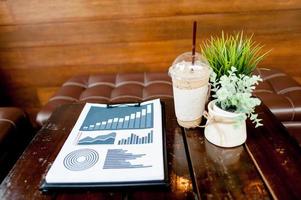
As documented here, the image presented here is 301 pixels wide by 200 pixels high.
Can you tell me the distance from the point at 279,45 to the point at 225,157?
1.55 m

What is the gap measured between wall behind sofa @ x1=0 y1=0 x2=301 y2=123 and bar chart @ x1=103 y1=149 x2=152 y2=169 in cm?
135

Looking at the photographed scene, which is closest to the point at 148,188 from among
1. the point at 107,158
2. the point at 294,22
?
the point at 107,158

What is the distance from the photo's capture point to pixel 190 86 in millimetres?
897

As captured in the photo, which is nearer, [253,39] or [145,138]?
[145,138]

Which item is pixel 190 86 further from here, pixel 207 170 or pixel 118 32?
pixel 118 32

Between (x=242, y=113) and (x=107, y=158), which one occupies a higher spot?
(x=242, y=113)

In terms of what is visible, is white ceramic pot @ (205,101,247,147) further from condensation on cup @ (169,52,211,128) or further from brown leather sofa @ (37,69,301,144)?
brown leather sofa @ (37,69,301,144)

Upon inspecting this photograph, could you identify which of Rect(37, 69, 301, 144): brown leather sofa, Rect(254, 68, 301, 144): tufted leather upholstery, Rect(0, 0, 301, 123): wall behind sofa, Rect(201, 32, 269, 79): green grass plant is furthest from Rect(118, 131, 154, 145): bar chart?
Rect(0, 0, 301, 123): wall behind sofa

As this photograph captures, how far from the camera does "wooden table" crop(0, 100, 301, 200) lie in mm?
729

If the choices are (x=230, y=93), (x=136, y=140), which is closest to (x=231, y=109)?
(x=230, y=93)

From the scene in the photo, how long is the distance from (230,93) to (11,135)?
1.28 meters

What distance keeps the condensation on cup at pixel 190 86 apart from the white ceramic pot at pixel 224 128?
0.06m

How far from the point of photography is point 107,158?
85 centimetres

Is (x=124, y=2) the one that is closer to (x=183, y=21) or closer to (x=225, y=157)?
(x=183, y=21)
